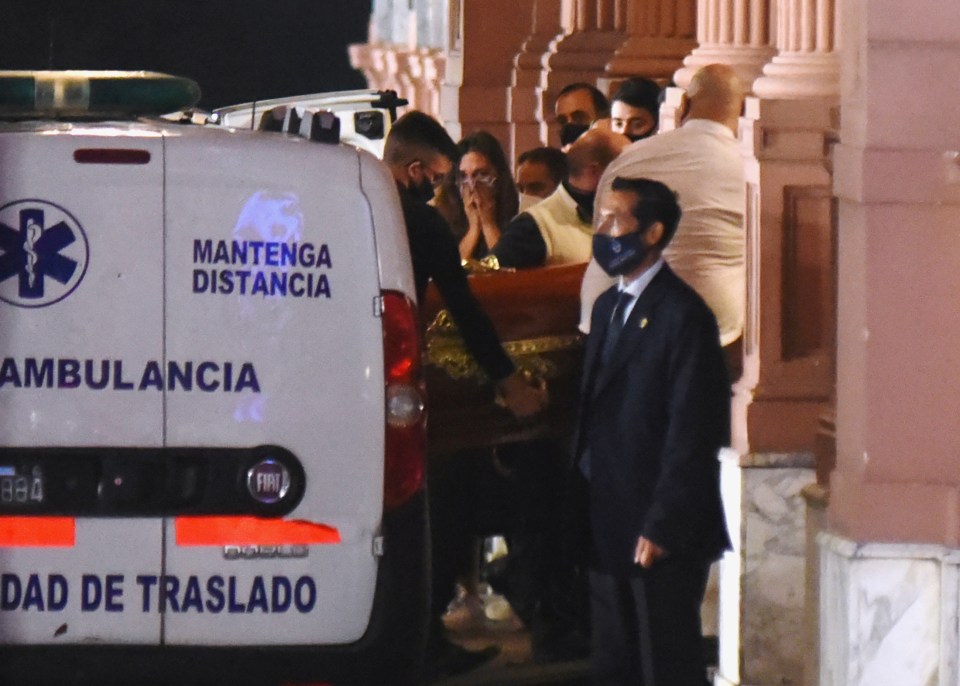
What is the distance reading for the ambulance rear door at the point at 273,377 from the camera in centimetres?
636

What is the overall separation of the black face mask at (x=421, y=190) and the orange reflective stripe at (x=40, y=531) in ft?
9.23

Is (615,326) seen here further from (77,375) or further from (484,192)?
(484,192)

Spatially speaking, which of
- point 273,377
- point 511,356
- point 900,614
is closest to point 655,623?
point 900,614

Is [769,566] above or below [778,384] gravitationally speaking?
below

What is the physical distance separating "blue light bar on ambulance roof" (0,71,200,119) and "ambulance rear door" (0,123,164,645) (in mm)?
1012

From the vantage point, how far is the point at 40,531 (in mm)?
6410

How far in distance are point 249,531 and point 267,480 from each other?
0.15 meters

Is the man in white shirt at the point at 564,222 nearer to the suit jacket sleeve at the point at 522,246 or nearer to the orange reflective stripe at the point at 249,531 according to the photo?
the suit jacket sleeve at the point at 522,246

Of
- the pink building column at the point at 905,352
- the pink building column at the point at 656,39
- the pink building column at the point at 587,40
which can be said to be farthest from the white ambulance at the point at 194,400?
the pink building column at the point at 587,40

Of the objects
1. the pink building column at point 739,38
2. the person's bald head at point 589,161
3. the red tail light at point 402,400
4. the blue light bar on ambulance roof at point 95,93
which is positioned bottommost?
the red tail light at point 402,400

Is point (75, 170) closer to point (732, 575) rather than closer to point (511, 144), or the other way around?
point (732, 575)

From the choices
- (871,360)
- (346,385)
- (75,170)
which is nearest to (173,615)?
(346,385)

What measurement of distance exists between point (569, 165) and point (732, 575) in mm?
2020

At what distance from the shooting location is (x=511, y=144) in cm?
1789
